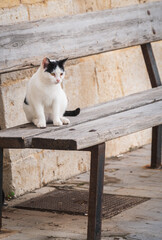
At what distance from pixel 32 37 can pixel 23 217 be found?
1.24 metres

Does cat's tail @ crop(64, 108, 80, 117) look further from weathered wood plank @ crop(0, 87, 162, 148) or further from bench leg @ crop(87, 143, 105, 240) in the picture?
bench leg @ crop(87, 143, 105, 240)

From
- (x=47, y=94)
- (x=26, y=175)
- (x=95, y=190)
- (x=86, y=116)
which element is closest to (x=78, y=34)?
(x=86, y=116)

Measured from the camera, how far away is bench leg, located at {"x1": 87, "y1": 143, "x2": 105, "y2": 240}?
3340 millimetres

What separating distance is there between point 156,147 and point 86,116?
1.44 m

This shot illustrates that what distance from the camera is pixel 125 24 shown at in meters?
5.11

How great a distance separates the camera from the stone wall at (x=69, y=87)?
4500mm

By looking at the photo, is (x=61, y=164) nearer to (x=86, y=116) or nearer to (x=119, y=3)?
(x=86, y=116)

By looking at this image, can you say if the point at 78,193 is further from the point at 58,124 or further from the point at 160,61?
the point at 160,61

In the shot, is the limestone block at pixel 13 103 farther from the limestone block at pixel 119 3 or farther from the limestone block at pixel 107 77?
the limestone block at pixel 119 3

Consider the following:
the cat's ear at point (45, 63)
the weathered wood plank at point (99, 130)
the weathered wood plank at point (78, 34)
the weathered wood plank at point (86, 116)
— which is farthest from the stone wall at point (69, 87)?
the weathered wood plank at point (99, 130)

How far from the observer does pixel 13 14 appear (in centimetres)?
448

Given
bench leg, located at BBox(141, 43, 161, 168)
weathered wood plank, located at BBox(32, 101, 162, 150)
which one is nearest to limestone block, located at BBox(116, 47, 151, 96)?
bench leg, located at BBox(141, 43, 161, 168)

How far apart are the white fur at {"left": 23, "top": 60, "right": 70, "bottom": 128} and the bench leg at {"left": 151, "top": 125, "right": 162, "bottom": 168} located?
1552 mm

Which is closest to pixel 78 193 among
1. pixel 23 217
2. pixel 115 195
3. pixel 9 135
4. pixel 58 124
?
pixel 115 195
